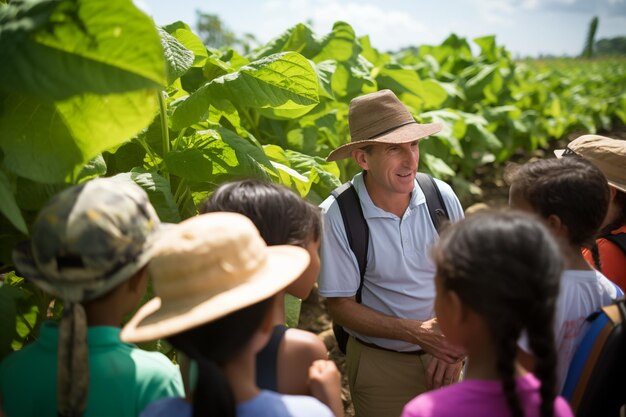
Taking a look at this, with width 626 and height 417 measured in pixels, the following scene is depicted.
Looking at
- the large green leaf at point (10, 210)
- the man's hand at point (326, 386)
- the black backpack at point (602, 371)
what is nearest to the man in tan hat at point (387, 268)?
the black backpack at point (602, 371)

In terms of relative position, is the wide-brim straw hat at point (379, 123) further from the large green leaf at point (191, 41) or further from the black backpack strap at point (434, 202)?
the large green leaf at point (191, 41)

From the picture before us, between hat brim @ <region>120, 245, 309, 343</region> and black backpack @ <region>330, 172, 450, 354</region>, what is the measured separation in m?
1.09

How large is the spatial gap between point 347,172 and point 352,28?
1.06 m

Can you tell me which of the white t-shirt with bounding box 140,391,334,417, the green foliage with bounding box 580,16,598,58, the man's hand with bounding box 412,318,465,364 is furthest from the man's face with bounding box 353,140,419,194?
the green foliage with bounding box 580,16,598,58

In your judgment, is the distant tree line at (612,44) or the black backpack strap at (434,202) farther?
the distant tree line at (612,44)

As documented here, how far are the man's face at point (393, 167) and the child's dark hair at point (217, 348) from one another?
52.7 inches

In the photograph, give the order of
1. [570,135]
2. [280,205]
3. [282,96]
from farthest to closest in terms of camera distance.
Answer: [570,135], [282,96], [280,205]

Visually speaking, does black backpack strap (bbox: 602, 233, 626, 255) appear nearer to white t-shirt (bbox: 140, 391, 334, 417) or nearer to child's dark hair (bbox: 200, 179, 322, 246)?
child's dark hair (bbox: 200, 179, 322, 246)

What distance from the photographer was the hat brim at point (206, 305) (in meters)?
1.13

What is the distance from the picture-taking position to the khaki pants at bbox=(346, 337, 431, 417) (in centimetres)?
248

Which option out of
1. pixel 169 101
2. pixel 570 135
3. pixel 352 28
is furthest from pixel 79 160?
pixel 570 135

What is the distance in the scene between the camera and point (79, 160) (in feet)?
4.97

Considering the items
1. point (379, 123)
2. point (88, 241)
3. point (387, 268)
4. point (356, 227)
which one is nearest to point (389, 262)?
point (387, 268)

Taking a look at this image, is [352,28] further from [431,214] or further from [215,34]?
[215,34]
